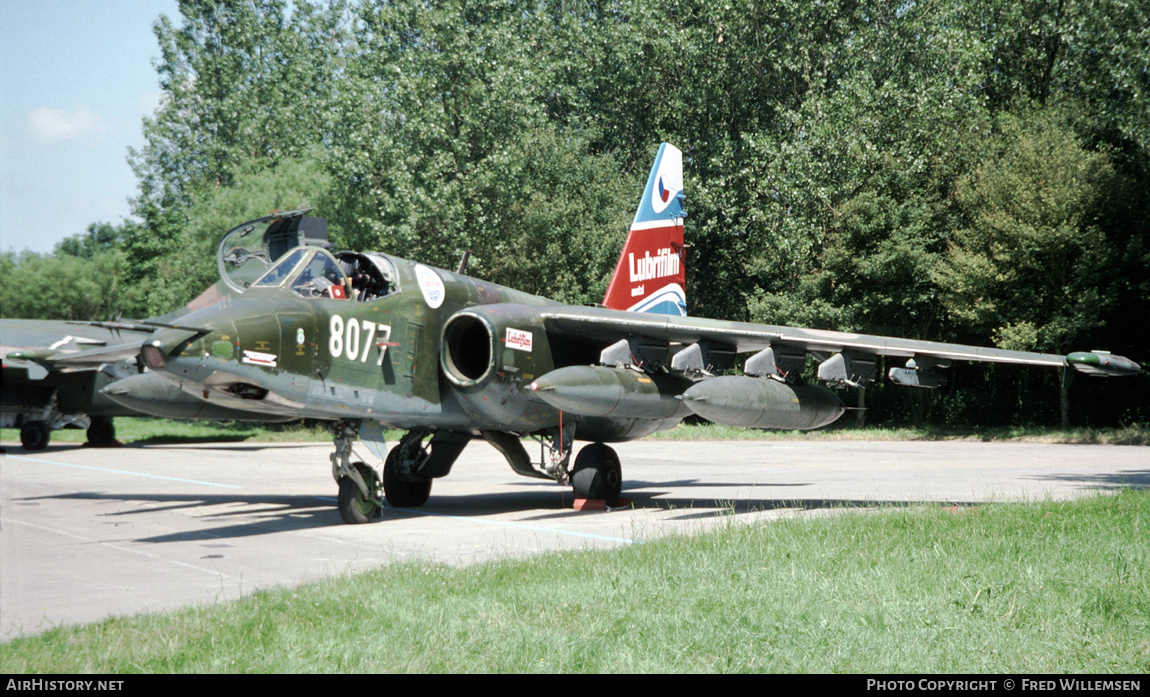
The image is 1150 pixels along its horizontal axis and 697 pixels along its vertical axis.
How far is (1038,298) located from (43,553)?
2896cm

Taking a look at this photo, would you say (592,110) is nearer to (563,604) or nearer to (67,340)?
(67,340)

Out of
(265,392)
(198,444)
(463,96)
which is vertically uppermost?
(463,96)

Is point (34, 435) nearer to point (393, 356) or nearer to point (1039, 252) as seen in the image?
point (393, 356)

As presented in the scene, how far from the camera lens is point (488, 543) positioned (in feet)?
32.5

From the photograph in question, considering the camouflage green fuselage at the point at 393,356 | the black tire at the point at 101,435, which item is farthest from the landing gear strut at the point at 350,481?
the black tire at the point at 101,435

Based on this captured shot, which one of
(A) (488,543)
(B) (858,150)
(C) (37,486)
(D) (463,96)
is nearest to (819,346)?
(A) (488,543)

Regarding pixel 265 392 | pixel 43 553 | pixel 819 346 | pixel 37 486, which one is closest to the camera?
pixel 43 553

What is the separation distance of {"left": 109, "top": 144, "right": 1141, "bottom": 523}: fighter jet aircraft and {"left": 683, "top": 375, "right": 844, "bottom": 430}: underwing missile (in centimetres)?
3

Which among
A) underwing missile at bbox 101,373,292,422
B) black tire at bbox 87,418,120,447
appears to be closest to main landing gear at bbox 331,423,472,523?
underwing missile at bbox 101,373,292,422

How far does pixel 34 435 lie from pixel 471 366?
17388 millimetres

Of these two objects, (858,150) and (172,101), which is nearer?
(858,150)

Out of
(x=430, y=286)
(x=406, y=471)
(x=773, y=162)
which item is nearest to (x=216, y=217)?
(x=773, y=162)

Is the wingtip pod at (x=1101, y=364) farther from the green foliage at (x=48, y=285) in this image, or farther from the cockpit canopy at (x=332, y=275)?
the green foliage at (x=48, y=285)

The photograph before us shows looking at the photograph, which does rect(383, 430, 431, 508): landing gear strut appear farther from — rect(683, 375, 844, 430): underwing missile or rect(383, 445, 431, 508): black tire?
rect(683, 375, 844, 430): underwing missile
